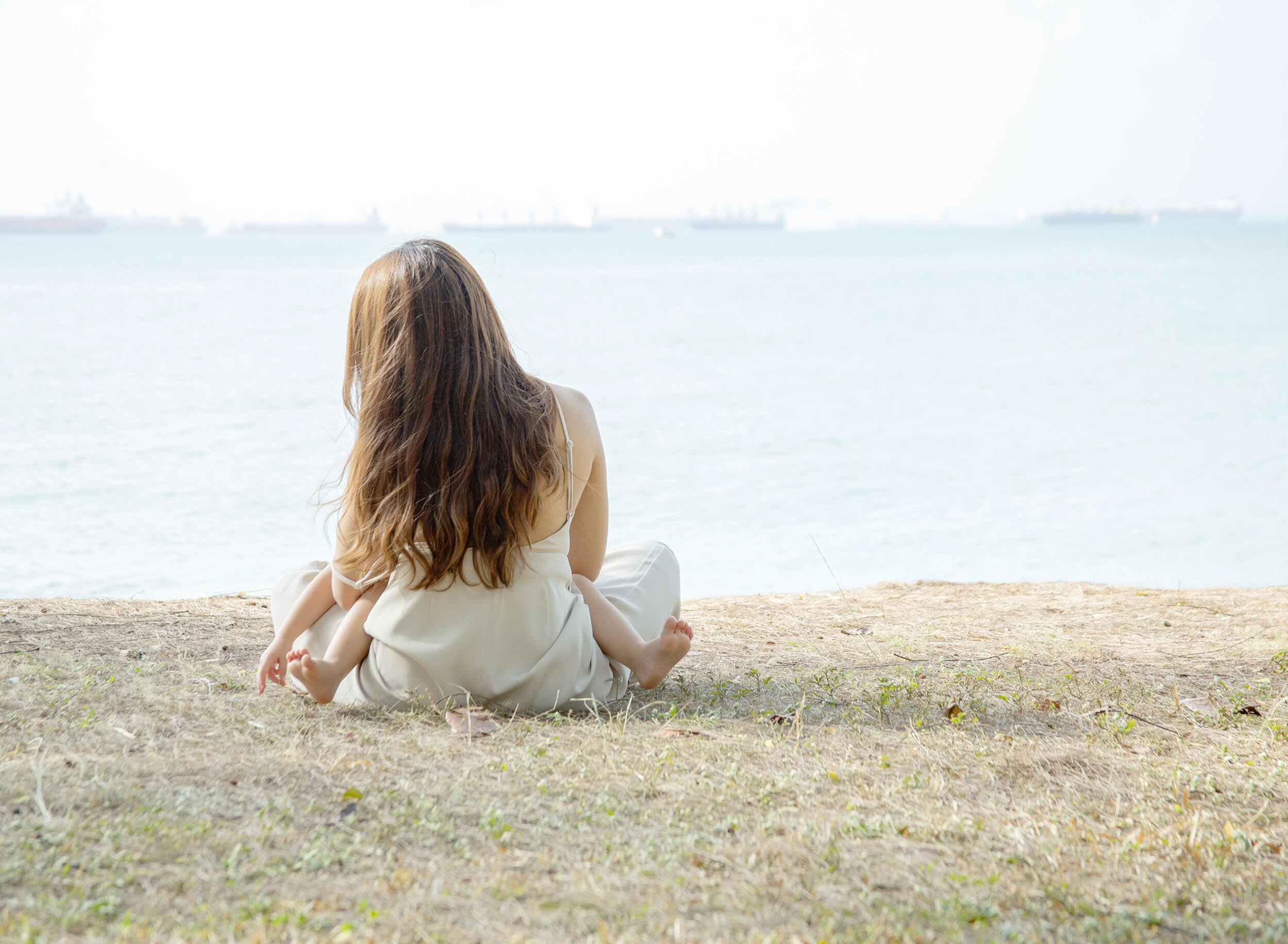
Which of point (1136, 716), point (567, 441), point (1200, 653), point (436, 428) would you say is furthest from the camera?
point (1200, 653)

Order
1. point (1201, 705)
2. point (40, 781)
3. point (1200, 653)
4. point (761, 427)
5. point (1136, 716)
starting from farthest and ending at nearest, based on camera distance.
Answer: point (761, 427) < point (1200, 653) < point (1201, 705) < point (1136, 716) < point (40, 781)

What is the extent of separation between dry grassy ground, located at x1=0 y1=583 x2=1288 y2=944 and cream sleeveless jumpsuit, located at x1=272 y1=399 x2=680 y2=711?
0.11m

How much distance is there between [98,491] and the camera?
12281mm

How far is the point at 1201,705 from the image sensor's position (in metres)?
3.16

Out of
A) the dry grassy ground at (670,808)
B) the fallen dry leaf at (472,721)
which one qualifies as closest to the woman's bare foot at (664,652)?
the dry grassy ground at (670,808)

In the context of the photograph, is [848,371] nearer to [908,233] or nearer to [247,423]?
[247,423]

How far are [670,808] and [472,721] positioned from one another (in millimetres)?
783

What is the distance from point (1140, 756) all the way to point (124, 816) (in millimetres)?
2520

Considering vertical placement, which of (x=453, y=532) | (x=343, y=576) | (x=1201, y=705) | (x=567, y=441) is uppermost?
(x=567, y=441)

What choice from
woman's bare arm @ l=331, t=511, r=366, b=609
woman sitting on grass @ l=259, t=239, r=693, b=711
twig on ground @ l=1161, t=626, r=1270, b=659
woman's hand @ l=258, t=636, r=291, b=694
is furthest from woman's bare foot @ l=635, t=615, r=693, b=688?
twig on ground @ l=1161, t=626, r=1270, b=659

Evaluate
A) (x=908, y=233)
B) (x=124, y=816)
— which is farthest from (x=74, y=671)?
(x=908, y=233)

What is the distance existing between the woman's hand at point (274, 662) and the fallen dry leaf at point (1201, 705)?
2844 mm

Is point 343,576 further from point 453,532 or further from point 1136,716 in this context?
point 1136,716

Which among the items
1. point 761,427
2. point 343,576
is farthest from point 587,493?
point 761,427
